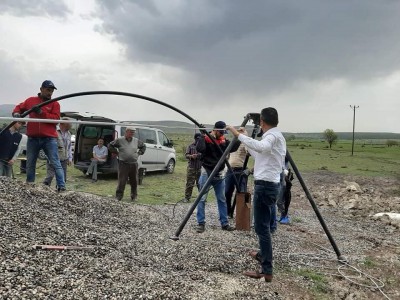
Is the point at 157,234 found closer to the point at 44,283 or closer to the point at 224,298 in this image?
the point at 224,298

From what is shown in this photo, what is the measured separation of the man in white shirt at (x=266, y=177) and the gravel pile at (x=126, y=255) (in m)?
0.44

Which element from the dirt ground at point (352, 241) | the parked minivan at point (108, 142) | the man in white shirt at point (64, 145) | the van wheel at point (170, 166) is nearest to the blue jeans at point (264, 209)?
the dirt ground at point (352, 241)

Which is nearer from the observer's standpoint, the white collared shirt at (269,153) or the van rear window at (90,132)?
the white collared shirt at (269,153)

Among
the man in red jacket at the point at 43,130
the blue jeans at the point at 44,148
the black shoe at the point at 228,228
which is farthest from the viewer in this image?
the black shoe at the point at 228,228

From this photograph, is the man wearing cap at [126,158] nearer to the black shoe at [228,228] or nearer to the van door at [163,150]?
the black shoe at [228,228]

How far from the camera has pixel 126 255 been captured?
4.79m

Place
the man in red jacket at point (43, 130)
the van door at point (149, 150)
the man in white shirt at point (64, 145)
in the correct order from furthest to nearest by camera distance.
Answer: the van door at point (149, 150) → the man in white shirt at point (64, 145) → the man in red jacket at point (43, 130)

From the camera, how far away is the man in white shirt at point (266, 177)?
4.75 m

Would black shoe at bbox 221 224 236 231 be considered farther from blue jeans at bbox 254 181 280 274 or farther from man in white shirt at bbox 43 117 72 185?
man in white shirt at bbox 43 117 72 185

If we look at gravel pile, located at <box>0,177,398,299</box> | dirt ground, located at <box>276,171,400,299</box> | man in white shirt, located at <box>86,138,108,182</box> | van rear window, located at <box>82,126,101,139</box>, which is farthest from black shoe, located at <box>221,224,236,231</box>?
van rear window, located at <box>82,126,101,139</box>

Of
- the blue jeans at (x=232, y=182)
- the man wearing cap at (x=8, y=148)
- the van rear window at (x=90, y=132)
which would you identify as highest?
the van rear window at (x=90, y=132)

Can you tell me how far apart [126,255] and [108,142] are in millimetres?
9641

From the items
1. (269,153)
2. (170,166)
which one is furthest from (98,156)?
(269,153)

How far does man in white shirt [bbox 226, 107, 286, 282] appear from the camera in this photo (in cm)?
475
